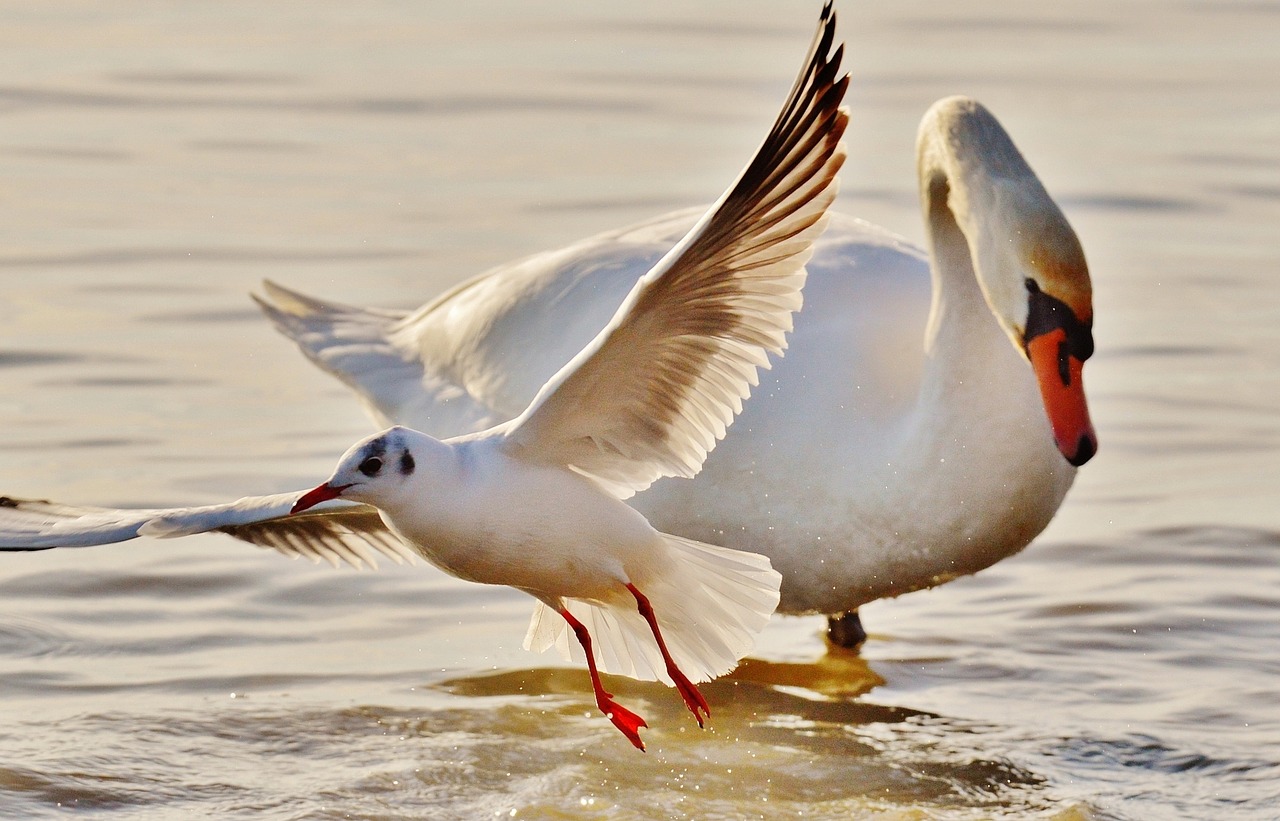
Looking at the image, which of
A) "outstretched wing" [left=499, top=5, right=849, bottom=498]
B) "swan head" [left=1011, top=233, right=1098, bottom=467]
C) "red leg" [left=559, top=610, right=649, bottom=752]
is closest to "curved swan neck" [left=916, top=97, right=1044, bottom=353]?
"swan head" [left=1011, top=233, right=1098, bottom=467]

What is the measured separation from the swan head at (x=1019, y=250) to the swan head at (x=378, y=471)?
1.83 meters

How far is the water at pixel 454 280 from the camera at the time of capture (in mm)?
5781

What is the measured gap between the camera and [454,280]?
10414 millimetres

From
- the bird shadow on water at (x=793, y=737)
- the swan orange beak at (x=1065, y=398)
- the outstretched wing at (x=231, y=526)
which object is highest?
the swan orange beak at (x=1065, y=398)

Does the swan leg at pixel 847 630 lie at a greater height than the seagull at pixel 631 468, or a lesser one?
lesser

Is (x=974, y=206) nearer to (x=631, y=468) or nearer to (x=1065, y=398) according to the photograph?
(x=1065, y=398)

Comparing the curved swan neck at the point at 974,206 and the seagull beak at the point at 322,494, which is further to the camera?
the curved swan neck at the point at 974,206

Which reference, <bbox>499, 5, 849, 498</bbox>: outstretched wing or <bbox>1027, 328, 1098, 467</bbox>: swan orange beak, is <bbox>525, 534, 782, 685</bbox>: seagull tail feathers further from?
<bbox>1027, 328, 1098, 467</bbox>: swan orange beak

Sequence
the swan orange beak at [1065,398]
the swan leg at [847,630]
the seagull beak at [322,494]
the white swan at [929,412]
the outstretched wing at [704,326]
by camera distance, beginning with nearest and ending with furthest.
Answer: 1. the outstretched wing at [704,326]
2. the seagull beak at [322,494]
3. the swan orange beak at [1065,398]
4. the white swan at [929,412]
5. the swan leg at [847,630]

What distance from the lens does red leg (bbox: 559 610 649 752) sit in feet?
16.8

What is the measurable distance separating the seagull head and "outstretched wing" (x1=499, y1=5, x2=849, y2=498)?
29 centimetres

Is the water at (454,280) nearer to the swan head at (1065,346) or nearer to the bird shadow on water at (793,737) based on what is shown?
the bird shadow on water at (793,737)

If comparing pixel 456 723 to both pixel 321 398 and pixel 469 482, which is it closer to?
pixel 469 482

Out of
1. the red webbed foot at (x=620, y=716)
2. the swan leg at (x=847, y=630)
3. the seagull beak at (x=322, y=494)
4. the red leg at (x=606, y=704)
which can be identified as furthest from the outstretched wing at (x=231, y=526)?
the swan leg at (x=847, y=630)
